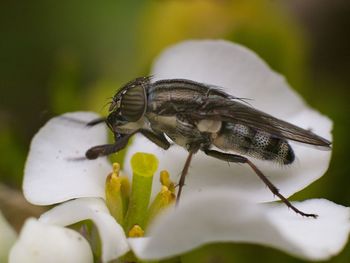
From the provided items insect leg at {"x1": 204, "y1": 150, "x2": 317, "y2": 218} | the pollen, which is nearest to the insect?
insect leg at {"x1": 204, "y1": 150, "x2": 317, "y2": 218}

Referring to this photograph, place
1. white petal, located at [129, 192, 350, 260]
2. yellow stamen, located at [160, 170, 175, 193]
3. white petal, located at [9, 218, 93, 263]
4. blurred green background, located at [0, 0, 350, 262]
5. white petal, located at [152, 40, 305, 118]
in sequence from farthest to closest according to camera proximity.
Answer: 1. blurred green background, located at [0, 0, 350, 262]
2. white petal, located at [152, 40, 305, 118]
3. yellow stamen, located at [160, 170, 175, 193]
4. white petal, located at [9, 218, 93, 263]
5. white petal, located at [129, 192, 350, 260]

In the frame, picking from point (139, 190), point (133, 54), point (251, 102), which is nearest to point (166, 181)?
point (139, 190)

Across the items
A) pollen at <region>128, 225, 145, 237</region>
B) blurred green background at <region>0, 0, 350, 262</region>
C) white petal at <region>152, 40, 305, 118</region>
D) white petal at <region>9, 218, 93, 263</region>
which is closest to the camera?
white petal at <region>9, 218, 93, 263</region>

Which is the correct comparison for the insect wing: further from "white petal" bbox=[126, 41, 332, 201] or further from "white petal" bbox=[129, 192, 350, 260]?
"white petal" bbox=[129, 192, 350, 260]

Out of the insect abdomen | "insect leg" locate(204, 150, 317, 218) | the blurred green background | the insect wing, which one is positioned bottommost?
the blurred green background

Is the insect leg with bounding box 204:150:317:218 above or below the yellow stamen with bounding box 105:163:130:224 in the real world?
above

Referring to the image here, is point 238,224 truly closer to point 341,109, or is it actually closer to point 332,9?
point 341,109

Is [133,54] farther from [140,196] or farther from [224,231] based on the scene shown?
[224,231]
